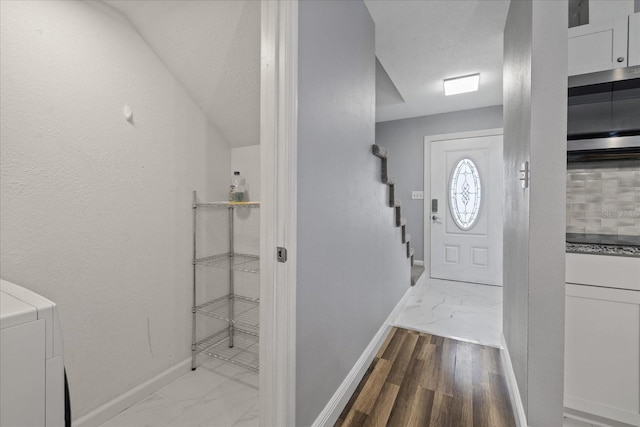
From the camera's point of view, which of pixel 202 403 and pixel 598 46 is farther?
pixel 202 403

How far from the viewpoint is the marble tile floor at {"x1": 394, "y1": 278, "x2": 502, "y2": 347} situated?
2354 millimetres

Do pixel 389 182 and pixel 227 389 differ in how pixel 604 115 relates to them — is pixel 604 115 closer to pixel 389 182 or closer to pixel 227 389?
pixel 389 182

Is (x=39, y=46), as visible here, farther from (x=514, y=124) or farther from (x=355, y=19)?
(x=514, y=124)

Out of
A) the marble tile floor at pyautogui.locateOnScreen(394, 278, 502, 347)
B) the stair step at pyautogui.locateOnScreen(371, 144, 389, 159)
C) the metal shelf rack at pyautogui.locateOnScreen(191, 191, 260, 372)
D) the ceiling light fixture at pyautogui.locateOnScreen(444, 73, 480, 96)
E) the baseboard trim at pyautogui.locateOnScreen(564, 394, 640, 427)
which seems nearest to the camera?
the baseboard trim at pyautogui.locateOnScreen(564, 394, 640, 427)

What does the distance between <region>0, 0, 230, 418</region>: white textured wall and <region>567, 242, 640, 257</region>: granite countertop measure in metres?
2.18

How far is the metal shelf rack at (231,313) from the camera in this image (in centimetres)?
189

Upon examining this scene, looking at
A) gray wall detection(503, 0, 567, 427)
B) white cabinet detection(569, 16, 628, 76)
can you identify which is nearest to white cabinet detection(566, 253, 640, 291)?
gray wall detection(503, 0, 567, 427)

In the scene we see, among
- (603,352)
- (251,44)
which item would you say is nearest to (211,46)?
(251,44)

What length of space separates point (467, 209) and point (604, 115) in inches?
90.7

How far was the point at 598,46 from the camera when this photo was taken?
1.40 m

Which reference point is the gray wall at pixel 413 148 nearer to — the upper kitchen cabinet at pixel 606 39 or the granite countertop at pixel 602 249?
the upper kitchen cabinet at pixel 606 39

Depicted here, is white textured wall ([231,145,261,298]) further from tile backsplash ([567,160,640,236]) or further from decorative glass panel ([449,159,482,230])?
decorative glass panel ([449,159,482,230])

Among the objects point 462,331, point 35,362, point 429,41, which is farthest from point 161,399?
point 429,41

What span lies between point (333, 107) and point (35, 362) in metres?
1.39
